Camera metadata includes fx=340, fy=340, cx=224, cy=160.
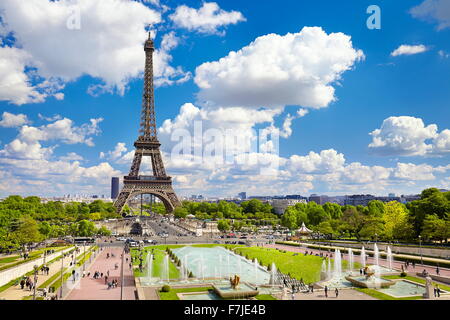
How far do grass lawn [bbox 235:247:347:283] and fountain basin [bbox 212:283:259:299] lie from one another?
10.7m

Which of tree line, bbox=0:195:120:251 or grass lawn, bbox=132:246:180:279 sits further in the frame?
tree line, bbox=0:195:120:251

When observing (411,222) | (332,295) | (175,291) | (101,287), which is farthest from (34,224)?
(411,222)

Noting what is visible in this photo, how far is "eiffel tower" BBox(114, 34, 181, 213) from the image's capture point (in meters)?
115

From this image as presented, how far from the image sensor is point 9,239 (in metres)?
48.3

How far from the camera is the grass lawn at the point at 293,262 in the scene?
40.2 meters

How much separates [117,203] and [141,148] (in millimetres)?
22126

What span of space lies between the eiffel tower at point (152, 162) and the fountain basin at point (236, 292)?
86709 millimetres

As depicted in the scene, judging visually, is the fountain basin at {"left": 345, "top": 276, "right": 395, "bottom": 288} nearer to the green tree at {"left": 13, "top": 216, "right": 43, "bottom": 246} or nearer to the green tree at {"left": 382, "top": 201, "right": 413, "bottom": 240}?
the green tree at {"left": 382, "top": 201, "right": 413, "bottom": 240}

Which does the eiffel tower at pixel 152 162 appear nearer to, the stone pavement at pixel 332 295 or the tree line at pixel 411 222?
the tree line at pixel 411 222

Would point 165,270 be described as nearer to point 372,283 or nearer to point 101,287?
point 101,287

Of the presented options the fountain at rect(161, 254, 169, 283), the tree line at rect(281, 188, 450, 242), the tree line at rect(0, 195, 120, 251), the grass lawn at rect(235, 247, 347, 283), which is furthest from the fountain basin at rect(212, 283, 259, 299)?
the tree line at rect(281, 188, 450, 242)

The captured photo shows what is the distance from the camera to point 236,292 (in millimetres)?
27984

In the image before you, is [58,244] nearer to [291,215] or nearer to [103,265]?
[103,265]
